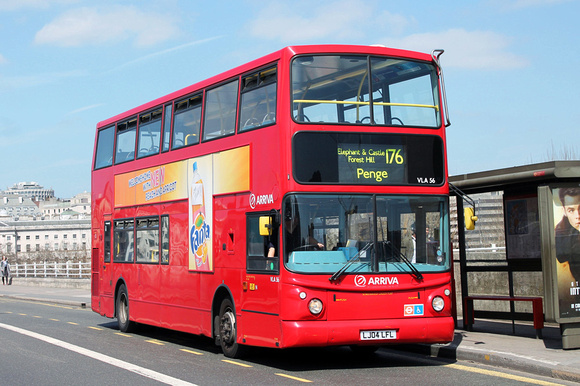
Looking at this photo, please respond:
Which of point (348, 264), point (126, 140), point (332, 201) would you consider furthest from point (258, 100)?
point (126, 140)

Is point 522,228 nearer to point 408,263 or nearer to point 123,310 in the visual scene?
point 408,263

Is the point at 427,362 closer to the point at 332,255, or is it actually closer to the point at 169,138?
the point at 332,255

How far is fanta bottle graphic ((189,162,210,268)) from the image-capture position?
13906 millimetres

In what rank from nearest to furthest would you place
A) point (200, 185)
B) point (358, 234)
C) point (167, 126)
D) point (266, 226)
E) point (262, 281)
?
point (358, 234)
point (266, 226)
point (262, 281)
point (200, 185)
point (167, 126)

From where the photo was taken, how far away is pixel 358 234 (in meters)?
11.1

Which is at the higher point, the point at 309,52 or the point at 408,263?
the point at 309,52

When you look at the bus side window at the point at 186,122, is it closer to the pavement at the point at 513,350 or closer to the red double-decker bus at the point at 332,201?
the red double-decker bus at the point at 332,201

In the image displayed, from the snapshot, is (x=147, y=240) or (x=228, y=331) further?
(x=147, y=240)

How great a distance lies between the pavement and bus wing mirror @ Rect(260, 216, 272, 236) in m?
3.33

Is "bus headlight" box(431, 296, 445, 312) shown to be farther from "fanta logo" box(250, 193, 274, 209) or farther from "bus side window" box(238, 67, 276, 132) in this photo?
"bus side window" box(238, 67, 276, 132)

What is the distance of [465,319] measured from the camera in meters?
14.8

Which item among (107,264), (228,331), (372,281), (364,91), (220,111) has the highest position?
(220,111)

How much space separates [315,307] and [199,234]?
12.5 ft


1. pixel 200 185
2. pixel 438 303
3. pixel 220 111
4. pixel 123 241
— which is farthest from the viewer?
pixel 123 241
